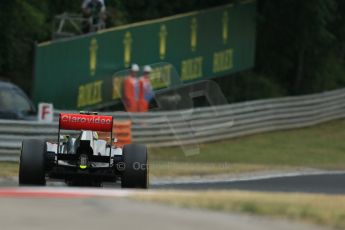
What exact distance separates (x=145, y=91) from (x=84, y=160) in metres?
11.0

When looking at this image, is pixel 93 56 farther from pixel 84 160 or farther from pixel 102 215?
pixel 102 215

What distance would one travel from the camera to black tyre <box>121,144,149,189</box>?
36.1 ft

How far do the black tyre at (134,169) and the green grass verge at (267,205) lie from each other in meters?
2.40

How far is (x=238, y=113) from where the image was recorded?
81.5 feet

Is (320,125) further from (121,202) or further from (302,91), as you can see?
(121,202)

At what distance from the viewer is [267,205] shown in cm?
786

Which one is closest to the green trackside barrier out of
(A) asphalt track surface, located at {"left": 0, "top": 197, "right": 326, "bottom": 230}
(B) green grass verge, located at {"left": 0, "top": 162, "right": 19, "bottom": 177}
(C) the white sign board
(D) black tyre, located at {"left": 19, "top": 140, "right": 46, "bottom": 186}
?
(C) the white sign board

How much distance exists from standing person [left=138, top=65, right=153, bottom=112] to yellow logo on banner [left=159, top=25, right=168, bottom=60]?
2.72 m

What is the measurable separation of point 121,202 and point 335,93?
2321 centimetres

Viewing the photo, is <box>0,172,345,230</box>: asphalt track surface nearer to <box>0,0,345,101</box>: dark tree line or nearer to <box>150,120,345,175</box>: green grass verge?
<box>150,120,345,175</box>: green grass verge

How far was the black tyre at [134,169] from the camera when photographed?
36.1 feet

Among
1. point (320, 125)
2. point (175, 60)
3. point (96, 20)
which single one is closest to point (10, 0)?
point (96, 20)

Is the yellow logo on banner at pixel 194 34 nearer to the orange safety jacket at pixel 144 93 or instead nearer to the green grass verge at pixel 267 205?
the orange safety jacket at pixel 144 93

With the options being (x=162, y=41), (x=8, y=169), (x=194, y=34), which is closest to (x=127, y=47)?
(x=162, y=41)
